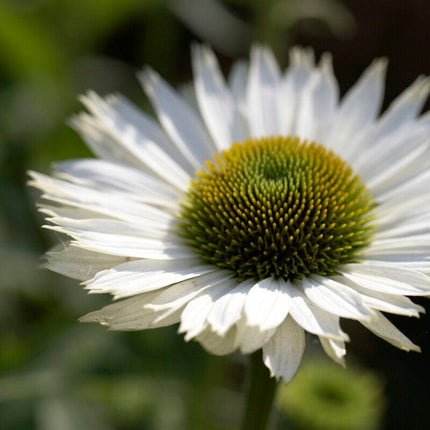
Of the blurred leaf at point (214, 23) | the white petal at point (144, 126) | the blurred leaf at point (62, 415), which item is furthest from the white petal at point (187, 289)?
the blurred leaf at point (214, 23)

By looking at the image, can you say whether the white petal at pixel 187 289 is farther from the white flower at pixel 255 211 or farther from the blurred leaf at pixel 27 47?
the blurred leaf at pixel 27 47

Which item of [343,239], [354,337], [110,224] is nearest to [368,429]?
[343,239]

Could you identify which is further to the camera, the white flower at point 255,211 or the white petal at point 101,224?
the white petal at point 101,224

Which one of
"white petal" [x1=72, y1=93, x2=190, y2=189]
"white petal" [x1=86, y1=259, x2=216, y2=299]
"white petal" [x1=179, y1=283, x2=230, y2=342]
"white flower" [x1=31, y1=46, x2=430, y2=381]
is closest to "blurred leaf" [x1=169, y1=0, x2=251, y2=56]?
"white flower" [x1=31, y1=46, x2=430, y2=381]

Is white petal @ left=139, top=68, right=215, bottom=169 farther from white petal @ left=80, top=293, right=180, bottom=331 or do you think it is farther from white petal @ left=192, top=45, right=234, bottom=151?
white petal @ left=80, top=293, right=180, bottom=331

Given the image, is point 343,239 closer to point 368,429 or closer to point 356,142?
point 356,142
